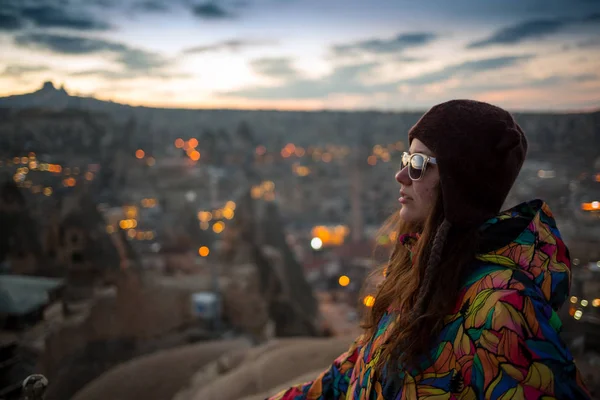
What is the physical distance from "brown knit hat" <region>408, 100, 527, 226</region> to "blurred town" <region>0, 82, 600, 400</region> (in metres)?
0.95

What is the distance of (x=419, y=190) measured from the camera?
66.6 inches

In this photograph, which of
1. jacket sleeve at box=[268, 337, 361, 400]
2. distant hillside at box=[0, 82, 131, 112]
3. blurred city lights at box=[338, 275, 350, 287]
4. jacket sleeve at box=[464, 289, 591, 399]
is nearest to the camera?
jacket sleeve at box=[464, 289, 591, 399]

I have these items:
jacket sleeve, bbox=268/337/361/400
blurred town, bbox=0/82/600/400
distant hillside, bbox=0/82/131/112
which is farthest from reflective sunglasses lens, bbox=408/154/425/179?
distant hillside, bbox=0/82/131/112

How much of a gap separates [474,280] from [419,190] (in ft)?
1.39

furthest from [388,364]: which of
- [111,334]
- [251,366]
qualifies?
[111,334]

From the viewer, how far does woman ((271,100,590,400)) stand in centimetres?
125

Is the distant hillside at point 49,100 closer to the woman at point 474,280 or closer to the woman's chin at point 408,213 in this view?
the woman's chin at point 408,213

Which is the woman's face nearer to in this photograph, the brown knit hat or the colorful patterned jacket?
the brown knit hat

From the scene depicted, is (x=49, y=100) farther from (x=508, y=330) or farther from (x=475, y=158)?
(x=508, y=330)

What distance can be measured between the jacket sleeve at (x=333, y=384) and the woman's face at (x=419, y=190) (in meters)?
0.84

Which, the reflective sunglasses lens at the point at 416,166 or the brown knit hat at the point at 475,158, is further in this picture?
the reflective sunglasses lens at the point at 416,166

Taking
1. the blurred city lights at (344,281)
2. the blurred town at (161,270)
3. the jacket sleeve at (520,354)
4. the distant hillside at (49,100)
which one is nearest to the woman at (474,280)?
the jacket sleeve at (520,354)

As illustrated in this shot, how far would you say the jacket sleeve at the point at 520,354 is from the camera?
1.22 m

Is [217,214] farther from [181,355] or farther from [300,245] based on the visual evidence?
[181,355]
